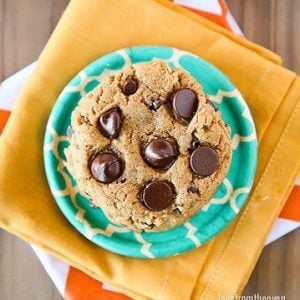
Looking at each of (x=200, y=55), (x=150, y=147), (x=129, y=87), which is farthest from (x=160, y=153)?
(x=200, y=55)

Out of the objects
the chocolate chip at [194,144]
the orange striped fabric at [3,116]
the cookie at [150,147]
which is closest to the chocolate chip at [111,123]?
the cookie at [150,147]

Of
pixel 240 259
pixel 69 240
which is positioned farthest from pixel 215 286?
pixel 69 240

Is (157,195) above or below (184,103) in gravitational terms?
below

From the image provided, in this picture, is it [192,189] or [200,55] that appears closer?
[192,189]

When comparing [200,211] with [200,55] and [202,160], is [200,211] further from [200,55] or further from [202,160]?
[200,55]

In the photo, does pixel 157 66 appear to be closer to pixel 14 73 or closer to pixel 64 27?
pixel 64 27

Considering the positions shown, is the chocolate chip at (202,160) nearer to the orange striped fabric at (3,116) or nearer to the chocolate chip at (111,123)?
the chocolate chip at (111,123)
